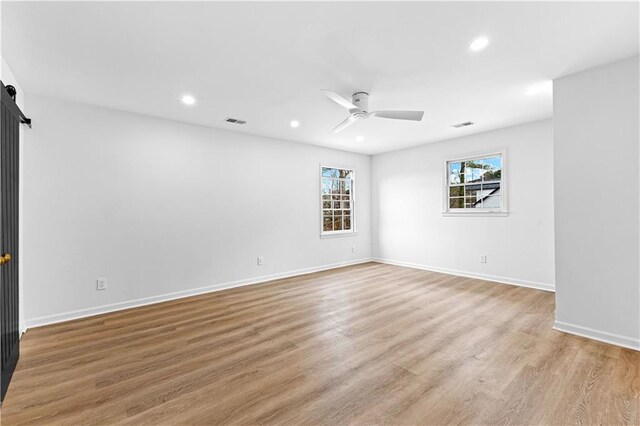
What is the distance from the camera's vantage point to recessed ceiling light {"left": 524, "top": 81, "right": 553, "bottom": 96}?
3186 millimetres

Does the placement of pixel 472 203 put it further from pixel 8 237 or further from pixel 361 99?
pixel 8 237

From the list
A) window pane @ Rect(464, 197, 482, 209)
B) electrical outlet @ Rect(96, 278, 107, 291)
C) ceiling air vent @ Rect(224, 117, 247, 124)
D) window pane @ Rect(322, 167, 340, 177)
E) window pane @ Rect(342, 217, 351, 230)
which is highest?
ceiling air vent @ Rect(224, 117, 247, 124)

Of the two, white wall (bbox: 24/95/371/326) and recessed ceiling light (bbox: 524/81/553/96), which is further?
white wall (bbox: 24/95/371/326)

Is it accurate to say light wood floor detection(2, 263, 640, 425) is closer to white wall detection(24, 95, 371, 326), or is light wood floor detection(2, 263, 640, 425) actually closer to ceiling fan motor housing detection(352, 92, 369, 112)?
white wall detection(24, 95, 371, 326)

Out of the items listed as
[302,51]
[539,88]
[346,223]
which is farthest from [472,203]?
[302,51]

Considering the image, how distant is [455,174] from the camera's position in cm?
562

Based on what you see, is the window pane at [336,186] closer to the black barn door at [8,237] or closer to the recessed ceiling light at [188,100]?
the recessed ceiling light at [188,100]

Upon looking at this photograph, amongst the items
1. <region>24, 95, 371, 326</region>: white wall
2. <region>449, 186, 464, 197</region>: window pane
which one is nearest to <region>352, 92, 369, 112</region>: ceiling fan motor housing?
<region>24, 95, 371, 326</region>: white wall

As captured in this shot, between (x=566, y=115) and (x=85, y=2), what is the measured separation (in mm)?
4124

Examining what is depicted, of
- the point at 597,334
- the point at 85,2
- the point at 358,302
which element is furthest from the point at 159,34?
the point at 597,334

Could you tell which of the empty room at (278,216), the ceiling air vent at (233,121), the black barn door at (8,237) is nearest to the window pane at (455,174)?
the empty room at (278,216)

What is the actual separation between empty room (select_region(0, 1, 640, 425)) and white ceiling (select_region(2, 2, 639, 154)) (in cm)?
2

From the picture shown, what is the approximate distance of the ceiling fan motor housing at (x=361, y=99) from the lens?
10.8 ft

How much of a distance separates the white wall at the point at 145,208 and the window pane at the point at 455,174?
9.17ft
